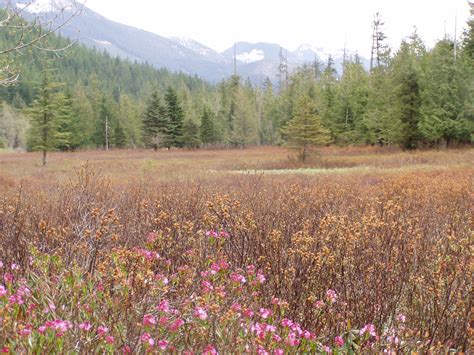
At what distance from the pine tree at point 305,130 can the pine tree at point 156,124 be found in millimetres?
29160

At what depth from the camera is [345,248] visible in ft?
11.9

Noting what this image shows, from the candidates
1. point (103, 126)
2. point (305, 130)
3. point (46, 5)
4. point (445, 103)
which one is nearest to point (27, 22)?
point (46, 5)

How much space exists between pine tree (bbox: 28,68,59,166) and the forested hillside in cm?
9

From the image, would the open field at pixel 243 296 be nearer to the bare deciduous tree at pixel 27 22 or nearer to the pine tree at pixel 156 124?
the bare deciduous tree at pixel 27 22

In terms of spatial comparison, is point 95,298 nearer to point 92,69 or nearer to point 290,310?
point 290,310

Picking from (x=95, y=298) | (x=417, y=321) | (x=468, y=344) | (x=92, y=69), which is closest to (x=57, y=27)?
(x=95, y=298)

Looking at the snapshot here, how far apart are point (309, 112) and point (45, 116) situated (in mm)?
20171

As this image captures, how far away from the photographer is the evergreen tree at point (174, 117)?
5572cm

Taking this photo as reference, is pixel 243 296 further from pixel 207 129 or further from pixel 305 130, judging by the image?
→ pixel 207 129

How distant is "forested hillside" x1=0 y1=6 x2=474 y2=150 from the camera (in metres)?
29.8

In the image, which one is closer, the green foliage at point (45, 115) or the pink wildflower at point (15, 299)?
the pink wildflower at point (15, 299)

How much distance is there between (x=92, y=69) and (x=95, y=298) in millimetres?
146642

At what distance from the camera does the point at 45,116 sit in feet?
105

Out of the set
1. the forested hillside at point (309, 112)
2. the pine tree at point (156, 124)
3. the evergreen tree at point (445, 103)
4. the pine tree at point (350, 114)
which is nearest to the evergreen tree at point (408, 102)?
the forested hillside at point (309, 112)
